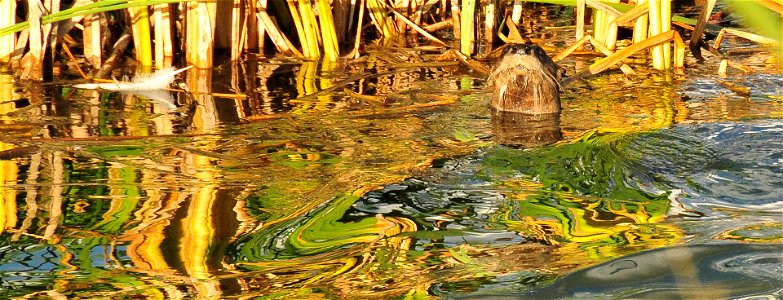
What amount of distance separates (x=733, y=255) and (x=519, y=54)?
258 cm

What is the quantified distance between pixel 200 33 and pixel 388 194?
9.29 feet

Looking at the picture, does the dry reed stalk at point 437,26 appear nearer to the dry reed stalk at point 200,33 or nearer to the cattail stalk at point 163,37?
the dry reed stalk at point 200,33

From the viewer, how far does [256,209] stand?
10.0 feet

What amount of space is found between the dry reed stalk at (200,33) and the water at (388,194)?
491 millimetres

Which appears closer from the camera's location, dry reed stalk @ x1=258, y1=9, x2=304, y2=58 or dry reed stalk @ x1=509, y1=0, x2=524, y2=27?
dry reed stalk @ x1=258, y1=9, x2=304, y2=58

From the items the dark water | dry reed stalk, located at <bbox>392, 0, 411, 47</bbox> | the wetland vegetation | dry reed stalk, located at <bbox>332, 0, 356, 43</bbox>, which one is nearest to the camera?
the dark water

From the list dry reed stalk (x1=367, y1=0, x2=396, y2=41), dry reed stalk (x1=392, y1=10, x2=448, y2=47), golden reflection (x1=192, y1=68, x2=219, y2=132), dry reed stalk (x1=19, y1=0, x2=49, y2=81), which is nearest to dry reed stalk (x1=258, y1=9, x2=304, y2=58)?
golden reflection (x1=192, y1=68, x2=219, y2=132)

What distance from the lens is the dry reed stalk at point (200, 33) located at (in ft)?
18.4

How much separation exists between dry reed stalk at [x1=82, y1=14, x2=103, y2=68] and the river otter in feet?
7.96

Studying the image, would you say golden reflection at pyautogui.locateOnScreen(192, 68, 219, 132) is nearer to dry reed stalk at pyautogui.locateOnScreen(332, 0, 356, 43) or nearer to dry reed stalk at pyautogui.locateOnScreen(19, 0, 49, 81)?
dry reed stalk at pyautogui.locateOnScreen(19, 0, 49, 81)

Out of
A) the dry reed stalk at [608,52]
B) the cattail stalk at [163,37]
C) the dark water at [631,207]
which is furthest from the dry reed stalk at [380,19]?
the dark water at [631,207]

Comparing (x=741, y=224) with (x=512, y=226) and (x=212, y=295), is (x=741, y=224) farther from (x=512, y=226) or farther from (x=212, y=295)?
(x=212, y=295)

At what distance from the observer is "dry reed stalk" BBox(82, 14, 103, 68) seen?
5.78 meters

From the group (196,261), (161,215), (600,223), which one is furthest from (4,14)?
(600,223)
